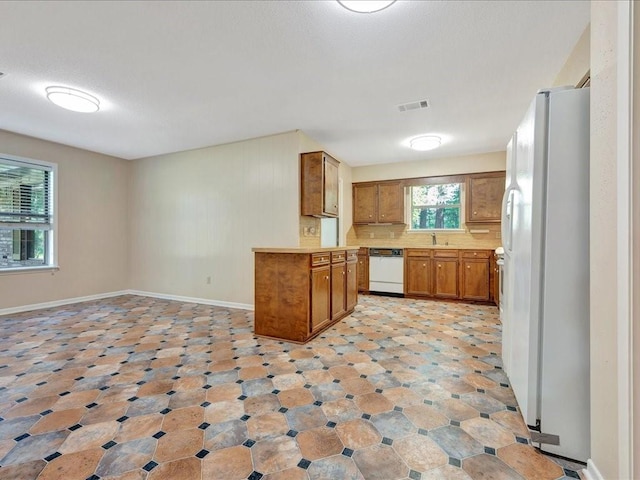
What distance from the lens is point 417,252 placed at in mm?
5586

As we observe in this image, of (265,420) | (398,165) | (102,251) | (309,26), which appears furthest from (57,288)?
(398,165)

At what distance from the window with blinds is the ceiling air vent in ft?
18.2

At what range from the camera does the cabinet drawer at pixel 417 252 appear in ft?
18.1

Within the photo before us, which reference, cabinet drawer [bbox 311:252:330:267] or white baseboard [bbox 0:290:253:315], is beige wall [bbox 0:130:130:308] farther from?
cabinet drawer [bbox 311:252:330:267]

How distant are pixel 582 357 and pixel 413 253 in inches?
163

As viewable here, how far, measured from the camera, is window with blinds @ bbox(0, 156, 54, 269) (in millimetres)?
4410

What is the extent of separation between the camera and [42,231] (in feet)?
15.8

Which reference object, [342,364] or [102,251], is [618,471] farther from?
[102,251]

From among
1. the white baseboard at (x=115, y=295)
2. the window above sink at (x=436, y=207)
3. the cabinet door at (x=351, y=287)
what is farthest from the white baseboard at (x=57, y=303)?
the window above sink at (x=436, y=207)

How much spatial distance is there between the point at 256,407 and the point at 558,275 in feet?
6.50

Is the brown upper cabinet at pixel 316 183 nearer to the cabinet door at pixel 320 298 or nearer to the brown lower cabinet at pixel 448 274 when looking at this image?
the cabinet door at pixel 320 298

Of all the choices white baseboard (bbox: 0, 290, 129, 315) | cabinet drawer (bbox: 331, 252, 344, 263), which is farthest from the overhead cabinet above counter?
white baseboard (bbox: 0, 290, 129, 315)

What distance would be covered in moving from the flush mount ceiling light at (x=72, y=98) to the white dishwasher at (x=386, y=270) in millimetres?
4829

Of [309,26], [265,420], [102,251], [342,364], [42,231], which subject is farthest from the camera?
[102,251]
